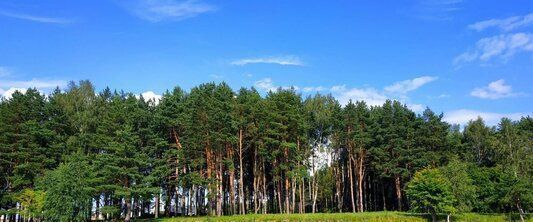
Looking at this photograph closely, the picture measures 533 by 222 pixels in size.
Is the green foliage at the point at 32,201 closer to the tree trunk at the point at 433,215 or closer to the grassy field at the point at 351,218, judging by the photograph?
the grassy field at the point at 351,218

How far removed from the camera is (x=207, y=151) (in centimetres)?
6112

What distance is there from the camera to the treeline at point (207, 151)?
53656 mm

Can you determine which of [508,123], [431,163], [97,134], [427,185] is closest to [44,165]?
[97,134]

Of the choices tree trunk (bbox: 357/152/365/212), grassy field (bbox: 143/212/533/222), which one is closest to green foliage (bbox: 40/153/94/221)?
grassy field (bbox: 143/212/533/222)

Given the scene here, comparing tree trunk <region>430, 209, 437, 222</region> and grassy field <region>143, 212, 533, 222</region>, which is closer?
grassy field <region>143, 212, 533, 222</region>

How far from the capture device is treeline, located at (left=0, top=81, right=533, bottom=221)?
5366 cm

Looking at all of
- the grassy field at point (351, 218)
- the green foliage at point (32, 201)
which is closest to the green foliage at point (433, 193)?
the grassy field at point (351, 218)

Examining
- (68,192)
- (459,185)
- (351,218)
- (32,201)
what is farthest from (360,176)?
(32,201)

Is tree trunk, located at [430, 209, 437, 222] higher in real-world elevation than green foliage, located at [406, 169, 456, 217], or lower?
lower

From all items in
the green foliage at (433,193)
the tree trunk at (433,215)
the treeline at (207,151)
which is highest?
the treeline at (207,151)

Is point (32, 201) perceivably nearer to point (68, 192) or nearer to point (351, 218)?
point (68, 192)

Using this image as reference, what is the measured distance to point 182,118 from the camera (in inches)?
2427

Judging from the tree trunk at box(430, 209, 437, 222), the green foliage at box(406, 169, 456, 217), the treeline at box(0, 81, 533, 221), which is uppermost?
the treeline at box(0, 81, 533, 221)

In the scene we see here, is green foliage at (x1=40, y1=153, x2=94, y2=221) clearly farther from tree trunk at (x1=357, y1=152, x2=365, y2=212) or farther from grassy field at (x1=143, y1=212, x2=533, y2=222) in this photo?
tree trunk at (x1=357, y1=152, x2=365, y2=212)
